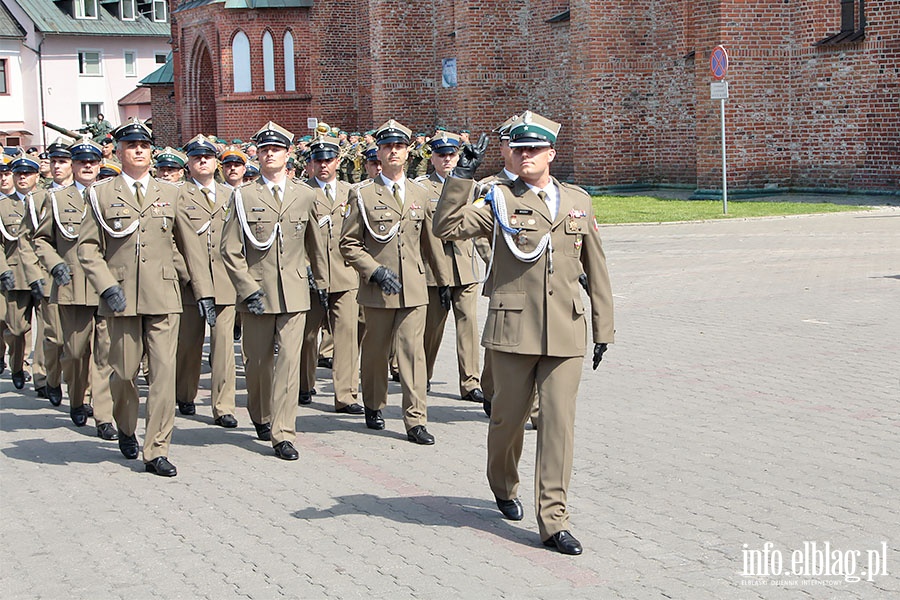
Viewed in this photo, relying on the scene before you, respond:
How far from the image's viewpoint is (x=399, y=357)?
831 centimetres

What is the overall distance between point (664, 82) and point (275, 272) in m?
22.1

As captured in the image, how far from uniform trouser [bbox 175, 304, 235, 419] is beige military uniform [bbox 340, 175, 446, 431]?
1.10 metres

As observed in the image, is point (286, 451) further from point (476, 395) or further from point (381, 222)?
point (476, 395)

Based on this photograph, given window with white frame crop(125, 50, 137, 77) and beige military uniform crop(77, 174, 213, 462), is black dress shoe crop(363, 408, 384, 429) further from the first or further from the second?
window with white frame crop(125, 50, 137, 77)

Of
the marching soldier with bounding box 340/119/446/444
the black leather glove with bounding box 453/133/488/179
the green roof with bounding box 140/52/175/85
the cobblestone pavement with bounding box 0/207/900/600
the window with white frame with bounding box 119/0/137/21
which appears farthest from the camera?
the window with white frame with bounding box 119/0/137/21

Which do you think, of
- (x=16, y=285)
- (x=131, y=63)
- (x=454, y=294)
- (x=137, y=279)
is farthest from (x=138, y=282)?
(x=131, y=63)

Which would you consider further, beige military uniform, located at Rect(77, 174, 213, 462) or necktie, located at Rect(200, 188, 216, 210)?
necktie, located at Rect(200, 188, 216, 210)

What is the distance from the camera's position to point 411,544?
588cm

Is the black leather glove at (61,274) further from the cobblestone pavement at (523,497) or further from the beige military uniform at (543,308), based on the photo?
the beige military uniform at (543,308)

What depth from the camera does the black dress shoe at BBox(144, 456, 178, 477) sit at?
295 inches

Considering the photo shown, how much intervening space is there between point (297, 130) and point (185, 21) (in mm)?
7532

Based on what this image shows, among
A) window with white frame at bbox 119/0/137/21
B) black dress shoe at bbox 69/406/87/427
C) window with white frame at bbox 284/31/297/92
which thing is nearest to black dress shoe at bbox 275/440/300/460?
black dress shoe at bbox 69/406/87/427

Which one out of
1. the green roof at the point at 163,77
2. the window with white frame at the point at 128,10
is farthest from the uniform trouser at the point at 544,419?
the window with white frame at the point at 128,10

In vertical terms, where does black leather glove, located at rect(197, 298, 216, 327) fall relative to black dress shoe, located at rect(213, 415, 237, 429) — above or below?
above
